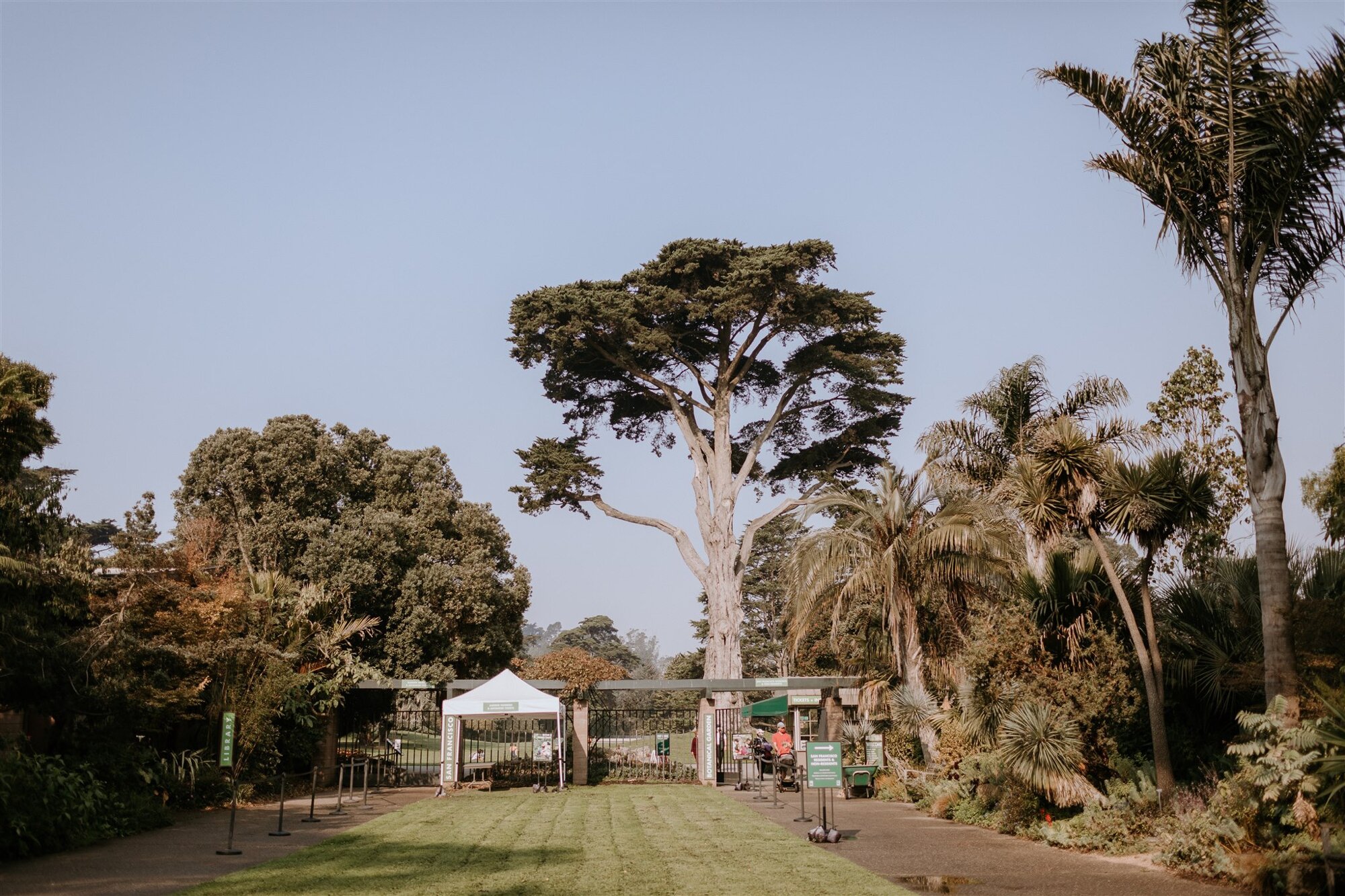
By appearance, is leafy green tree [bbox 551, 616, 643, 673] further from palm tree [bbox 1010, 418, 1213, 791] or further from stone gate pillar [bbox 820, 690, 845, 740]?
palm tree [bbox 1010, 418, 1213, 791]

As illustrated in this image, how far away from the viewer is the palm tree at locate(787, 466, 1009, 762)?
860 inches

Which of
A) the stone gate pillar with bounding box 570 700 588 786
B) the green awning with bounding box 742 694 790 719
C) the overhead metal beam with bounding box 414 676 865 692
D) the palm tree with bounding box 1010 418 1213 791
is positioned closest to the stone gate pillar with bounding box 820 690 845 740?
the overhead metal beam with bounding box 414 676 865 692

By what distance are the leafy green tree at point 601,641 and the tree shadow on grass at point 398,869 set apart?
79.4m

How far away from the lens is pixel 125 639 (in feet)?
59.2

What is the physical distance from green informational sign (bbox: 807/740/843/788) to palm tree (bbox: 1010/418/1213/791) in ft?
14.0

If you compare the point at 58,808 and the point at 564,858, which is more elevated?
the point at 58,808

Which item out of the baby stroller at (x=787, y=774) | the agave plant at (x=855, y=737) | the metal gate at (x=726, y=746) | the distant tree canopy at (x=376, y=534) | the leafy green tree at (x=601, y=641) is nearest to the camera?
the agave plant at (x=855, y=737)

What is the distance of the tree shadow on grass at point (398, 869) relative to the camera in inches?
454

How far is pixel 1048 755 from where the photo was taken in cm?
1491

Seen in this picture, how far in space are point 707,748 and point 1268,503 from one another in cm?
1871

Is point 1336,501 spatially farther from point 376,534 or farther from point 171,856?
point 376,534

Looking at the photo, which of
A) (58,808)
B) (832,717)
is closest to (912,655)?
(832,717)

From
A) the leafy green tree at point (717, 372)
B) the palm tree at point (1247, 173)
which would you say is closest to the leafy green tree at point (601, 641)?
the leafy green tree at point (717, 372)

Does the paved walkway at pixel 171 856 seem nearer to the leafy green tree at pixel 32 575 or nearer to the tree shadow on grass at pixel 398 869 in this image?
the tree shadow on grass at pixel 398 869
